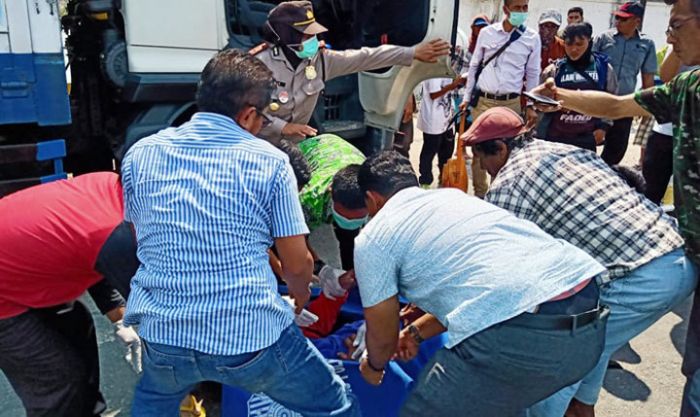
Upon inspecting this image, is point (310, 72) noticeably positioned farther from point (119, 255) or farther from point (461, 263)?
point (461, 263)

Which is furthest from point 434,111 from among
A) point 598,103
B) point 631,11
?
point 598,103

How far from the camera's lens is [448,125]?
548 cm

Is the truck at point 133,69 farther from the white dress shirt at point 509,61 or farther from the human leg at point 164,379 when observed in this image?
the human leg at point 164,379

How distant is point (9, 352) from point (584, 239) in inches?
72.7

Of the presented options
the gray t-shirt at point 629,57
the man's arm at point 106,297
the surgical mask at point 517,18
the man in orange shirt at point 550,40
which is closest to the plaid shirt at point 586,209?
the man's arm at point 106,297

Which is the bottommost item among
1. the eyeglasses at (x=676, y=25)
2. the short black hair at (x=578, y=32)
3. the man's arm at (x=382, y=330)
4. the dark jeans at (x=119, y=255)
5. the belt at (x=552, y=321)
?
the man's arm at (x=382, y=330)

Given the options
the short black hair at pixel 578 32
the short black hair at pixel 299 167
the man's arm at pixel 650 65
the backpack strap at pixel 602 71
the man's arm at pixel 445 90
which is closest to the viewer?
the short black hair at pixel 299 167

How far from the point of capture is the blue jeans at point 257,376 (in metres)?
1.53

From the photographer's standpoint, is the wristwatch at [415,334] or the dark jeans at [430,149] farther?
the dark jeans at [430,149]

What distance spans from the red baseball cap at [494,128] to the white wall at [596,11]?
13.9 m

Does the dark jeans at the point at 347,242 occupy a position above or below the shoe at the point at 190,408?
above

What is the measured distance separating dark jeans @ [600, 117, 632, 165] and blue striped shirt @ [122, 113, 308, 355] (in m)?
3.76

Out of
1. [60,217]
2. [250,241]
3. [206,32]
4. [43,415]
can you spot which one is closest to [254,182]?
[250,241]

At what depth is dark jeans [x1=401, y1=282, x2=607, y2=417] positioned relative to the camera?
1.55m
